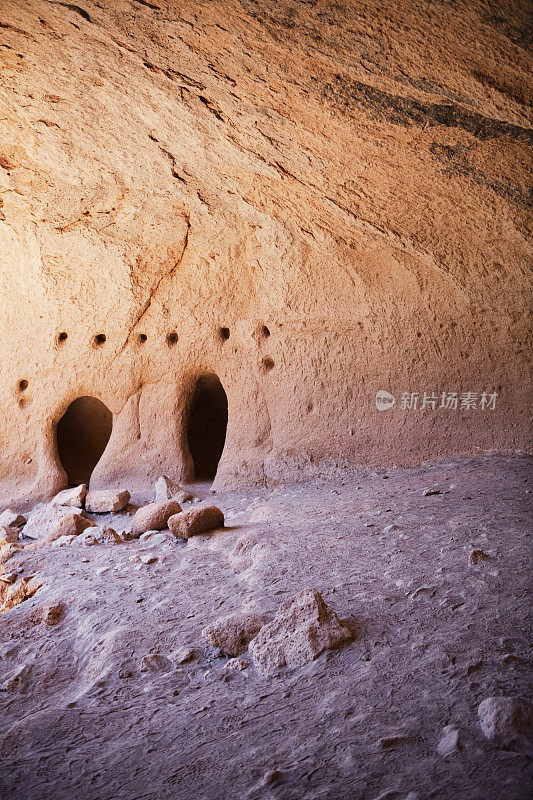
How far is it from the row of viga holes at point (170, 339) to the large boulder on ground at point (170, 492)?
1.44 metres

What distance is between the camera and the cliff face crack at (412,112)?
2.84m

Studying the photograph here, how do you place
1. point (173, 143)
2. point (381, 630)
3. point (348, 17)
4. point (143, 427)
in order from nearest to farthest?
1. point (381, 630)
2. point (348, 17)
3. point (173, 143)
4. point (143, 427)

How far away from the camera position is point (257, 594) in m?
2.22

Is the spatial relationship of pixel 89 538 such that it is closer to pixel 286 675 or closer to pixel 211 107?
pixel 286 675

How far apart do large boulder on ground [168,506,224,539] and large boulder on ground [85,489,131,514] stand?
156cm

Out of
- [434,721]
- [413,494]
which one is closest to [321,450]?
[413,494]

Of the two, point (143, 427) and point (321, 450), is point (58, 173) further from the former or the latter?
point (321, 450)

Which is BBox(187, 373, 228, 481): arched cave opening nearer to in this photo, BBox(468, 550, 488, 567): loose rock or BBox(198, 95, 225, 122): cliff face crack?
BBox(198, 95, 225, 122): cliff face crack

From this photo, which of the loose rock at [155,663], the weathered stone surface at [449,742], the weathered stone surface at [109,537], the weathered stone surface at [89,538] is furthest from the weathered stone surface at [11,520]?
the weathered stone surface at [449,742]

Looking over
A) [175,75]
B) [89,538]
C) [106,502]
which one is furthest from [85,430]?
[175,75]

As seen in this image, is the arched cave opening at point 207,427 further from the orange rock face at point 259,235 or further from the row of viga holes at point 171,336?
the row of viga holes at point 171,336

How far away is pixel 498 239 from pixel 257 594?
10.5 ft

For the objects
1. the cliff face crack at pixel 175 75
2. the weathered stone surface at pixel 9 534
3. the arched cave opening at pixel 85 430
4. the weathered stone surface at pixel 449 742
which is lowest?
the arched cave opening at pixel 85 430

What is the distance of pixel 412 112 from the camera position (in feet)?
9.66
